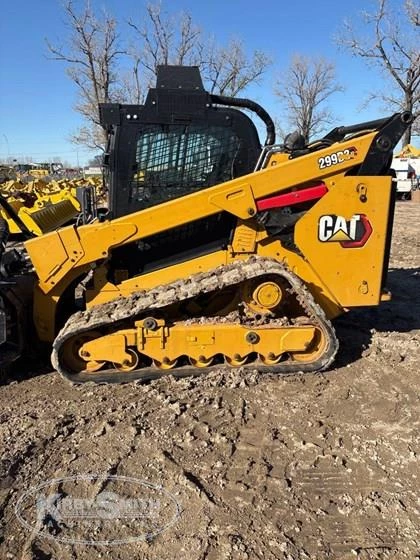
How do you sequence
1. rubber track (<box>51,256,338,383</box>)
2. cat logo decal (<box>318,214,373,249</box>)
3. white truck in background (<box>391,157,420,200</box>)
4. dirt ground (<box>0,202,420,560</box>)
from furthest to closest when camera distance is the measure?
white truck in background (<box>391,157,420,200</box>), cat logo decal (<box>318,214,373,249</box>), rubber track (<box>51,256,338,383</box>), dirt ground (<box>0,202,420,560</box>)

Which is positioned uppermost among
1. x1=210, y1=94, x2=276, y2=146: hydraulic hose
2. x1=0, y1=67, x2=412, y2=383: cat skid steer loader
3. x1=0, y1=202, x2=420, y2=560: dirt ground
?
x1=210, y1=94, x2=276, y2=146: hydraulic hose

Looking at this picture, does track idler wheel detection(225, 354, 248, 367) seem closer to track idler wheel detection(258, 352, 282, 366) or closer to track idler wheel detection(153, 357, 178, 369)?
track idler wheel detection(258, 352, 282, 366)

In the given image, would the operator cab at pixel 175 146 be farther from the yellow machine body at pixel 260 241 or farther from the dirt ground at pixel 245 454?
the dirt ground at pixel 245 454

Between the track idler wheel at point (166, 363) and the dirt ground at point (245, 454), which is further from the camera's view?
the track idler wheel at point (166, 363)

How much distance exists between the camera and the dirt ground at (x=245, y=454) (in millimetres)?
2648

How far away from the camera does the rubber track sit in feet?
13.8

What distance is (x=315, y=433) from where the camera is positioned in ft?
11.9

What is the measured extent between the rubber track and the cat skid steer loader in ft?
0.04

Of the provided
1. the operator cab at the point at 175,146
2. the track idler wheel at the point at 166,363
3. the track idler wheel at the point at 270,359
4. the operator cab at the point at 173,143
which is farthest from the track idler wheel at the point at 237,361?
the operator cab at the point at 173,143

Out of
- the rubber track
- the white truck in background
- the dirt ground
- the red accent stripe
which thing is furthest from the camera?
the white truck in background

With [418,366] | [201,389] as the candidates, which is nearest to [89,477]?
[201,389]

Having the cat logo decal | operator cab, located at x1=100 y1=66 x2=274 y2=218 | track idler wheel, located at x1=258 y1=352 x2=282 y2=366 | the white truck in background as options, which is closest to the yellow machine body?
the cat logo decal

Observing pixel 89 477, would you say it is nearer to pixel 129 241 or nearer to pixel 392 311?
pixel 129 241

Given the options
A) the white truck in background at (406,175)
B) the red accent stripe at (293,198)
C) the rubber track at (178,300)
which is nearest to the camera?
the rubber track at (178,300)
